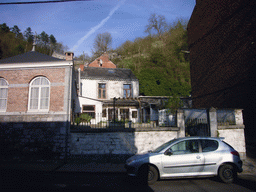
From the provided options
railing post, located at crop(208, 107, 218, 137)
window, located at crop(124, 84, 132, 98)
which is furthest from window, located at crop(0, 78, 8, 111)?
window, located at crop(124, 84, 132, 98)

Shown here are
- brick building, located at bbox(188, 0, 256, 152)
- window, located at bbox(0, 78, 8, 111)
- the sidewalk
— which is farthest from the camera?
brick building, located at bbox(188, 0, 256, 152)

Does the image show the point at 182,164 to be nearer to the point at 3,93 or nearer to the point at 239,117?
the point at 239,117

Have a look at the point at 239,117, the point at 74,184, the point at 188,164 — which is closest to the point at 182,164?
the point at 188,164

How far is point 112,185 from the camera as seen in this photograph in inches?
244

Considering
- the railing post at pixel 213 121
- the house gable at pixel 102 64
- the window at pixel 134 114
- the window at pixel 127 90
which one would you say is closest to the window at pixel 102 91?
the window at pixel 127 90

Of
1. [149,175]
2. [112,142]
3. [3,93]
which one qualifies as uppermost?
[3,93]

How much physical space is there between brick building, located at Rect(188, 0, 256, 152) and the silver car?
794cm

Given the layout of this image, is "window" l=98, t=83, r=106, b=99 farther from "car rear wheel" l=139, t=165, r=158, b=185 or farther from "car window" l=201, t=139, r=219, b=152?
"car window" l=201, t=139, r=219, b=152

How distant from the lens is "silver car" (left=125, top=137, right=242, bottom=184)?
6188 mm

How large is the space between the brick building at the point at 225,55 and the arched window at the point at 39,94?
13.7m

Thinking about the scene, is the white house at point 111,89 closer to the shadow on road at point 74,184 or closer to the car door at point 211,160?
the shadow on road at point 74,184

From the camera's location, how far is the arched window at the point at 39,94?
1095 cm

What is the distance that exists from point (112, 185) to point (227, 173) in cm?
405

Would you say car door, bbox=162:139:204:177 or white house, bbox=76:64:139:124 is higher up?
white house, bbox=76:64:139:124
